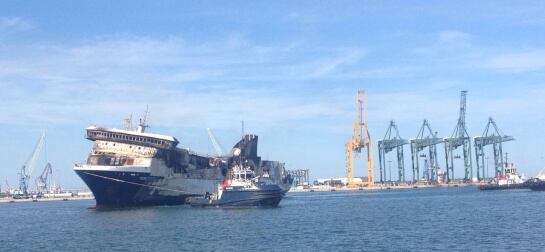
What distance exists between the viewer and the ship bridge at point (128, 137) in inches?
3784

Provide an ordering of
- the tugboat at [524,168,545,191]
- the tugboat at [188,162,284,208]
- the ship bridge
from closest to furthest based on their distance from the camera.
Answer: the tugboat at [188,162,284,208]
the ship bridge
the tugboat at [524,168,545,191]

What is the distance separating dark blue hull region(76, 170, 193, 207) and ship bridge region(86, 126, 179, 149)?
15.0ft

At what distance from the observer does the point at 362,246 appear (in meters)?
47.4

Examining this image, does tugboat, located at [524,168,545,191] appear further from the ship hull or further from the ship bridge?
the ship bridge

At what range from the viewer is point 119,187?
92.9 metres

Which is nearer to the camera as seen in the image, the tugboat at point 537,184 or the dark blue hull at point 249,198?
the dark blue hull at point 249,198

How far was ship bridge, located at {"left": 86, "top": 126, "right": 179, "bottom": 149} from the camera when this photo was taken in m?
96.1

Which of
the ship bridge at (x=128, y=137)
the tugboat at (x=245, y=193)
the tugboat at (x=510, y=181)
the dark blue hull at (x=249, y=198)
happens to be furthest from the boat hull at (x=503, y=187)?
the ship bridge at (x=128, y=137)

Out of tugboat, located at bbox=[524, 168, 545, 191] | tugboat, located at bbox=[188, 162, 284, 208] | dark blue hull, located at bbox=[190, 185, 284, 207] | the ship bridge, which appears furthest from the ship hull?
the ship bridge

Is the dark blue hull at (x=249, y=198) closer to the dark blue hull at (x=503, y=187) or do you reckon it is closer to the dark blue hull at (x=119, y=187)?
the dark blue hull at (x=119, y=187)

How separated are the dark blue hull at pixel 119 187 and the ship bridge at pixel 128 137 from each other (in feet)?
15.0

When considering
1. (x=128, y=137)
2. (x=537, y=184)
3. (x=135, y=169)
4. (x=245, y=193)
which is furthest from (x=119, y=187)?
(x=537, y=184)

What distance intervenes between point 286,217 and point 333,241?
2563 cm

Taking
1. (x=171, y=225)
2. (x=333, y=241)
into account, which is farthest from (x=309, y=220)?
(x=333, y=241)
